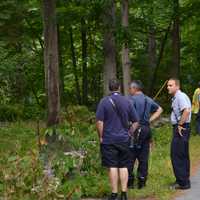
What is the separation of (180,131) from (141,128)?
2.23ft

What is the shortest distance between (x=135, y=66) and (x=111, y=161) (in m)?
22.1

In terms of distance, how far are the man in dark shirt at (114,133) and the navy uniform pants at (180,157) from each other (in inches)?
57.3

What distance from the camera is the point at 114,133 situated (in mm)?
9688

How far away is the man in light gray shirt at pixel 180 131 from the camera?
10688 mm

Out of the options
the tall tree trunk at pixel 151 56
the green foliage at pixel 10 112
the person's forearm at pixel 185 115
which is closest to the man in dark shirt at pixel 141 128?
the person's forearm at pixel 185 115

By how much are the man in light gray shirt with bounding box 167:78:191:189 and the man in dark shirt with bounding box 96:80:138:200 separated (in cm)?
128

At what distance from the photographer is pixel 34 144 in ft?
49.1

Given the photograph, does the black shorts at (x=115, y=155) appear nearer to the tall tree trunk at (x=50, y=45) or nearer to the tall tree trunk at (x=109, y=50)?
the tall tree trunk at (x=50, y=45)

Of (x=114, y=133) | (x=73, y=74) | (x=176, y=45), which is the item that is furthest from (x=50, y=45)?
(x=73, y=74)

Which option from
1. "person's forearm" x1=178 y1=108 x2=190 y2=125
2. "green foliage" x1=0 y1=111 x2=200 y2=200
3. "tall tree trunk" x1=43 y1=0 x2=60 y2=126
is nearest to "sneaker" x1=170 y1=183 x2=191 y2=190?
"green foliage" x1=0 y1=111 x2=200 y2=200

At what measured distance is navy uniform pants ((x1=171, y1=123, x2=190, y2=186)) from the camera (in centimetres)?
1092

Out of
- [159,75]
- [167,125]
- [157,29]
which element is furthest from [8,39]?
[159,75]

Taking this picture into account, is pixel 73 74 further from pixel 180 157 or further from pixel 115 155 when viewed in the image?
pixel 115 155

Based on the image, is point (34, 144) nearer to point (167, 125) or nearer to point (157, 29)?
point (167, 125)
